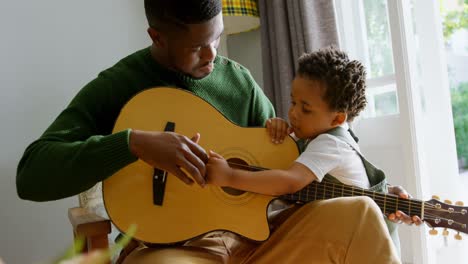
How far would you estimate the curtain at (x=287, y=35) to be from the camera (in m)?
1.92

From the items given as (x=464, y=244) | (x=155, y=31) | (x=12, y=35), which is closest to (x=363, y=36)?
(x=464, y=244)

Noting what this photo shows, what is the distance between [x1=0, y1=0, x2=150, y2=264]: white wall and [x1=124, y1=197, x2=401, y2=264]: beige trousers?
0.94 meters

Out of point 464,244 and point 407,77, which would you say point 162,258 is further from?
point 464,244

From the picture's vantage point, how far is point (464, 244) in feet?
6.32

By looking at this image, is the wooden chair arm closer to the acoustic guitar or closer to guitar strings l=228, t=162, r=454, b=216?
the acoustic guitar

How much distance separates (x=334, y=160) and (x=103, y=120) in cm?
60

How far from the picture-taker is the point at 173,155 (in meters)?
1.07

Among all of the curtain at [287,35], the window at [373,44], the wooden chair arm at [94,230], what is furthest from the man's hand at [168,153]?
the window at [373,44]

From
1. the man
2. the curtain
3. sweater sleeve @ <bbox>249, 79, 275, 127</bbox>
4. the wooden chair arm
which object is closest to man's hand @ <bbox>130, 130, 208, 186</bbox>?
the man

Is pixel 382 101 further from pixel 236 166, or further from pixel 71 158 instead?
pixel 71 158

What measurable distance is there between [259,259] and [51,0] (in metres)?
1.45

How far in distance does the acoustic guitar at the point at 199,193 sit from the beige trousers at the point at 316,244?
43mm

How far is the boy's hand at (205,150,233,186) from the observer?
1132 mm

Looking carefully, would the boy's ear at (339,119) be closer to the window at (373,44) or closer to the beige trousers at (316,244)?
the beige trousers at (316,244)
